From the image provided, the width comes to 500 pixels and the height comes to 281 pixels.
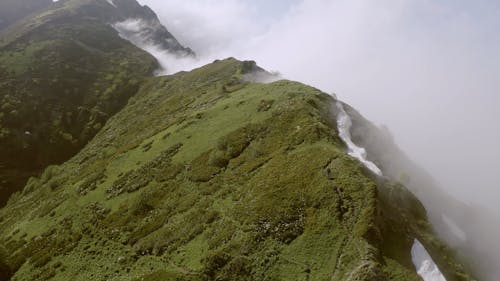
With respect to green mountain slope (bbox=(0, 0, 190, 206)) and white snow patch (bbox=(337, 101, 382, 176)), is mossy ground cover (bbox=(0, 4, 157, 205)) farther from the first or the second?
white snow patch (bbox=(337, 101, 382, 176))

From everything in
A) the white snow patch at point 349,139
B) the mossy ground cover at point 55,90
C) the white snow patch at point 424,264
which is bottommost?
the mossy ground cover at point 55,90

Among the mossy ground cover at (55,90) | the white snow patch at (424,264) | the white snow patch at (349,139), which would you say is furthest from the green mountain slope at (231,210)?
the mossy ground cover at (55,90)

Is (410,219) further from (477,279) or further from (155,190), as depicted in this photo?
(155,190)

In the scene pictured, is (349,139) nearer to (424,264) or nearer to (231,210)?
(231,210)

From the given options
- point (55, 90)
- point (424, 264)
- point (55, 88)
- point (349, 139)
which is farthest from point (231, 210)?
point (55, 88)

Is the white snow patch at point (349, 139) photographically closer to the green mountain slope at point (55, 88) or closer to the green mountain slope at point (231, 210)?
the green mountain slope at point (231, 210)

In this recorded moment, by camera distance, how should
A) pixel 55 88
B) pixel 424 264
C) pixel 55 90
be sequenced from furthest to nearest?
pixel 55 88
pixel 55 90
pixel 424 264

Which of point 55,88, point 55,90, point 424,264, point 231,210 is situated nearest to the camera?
point 424,264

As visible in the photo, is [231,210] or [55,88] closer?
[231,210]
